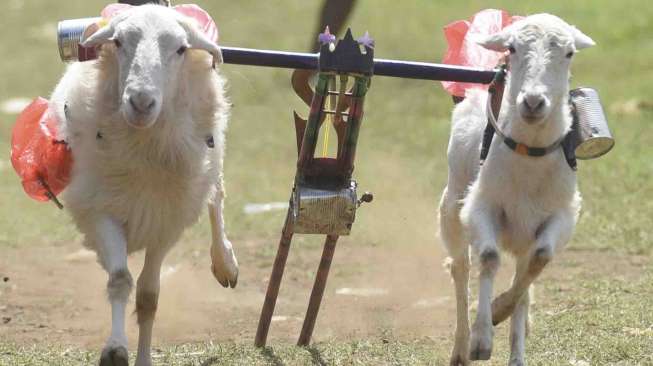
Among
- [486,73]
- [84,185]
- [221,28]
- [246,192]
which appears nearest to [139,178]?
[84,185]

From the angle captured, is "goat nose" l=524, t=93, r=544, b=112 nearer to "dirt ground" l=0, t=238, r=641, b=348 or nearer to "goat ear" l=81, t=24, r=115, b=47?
"goat ear" l=81, t=24, r=115, b=47

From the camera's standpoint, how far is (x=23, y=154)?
A: 7125 mm

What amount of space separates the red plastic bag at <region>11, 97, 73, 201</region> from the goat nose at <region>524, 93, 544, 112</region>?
246 cm

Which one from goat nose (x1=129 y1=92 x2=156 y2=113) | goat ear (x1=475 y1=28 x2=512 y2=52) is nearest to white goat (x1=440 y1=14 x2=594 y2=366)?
goat ear (x1=475 y1=28 x2=512 y2=52)

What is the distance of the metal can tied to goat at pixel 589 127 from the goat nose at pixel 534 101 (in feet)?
2.03

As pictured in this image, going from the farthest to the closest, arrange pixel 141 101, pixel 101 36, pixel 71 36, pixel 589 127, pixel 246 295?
pixel 246 295, pixel 71 36, pixel 589 127, pixel 101 36, pixel 141 101

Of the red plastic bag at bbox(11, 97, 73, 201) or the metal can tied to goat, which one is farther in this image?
the red plastic bag at bbox(11, 97, 73, 201)

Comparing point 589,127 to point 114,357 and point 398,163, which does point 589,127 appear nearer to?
point 114,357

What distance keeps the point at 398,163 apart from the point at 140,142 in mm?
8804

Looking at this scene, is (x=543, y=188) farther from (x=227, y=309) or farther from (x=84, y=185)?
(x=227, y=309)

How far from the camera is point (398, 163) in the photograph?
1512 cm

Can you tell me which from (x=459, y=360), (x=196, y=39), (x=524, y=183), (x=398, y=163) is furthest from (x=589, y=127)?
(x=398, y=163)

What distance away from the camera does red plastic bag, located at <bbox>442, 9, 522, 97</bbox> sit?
24.3 ft

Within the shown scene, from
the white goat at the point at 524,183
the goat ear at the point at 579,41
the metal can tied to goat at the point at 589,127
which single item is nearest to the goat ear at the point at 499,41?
the white goat at the point at 524,183
